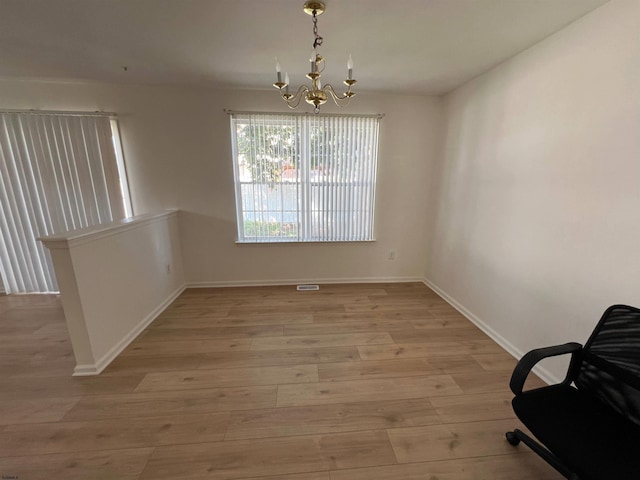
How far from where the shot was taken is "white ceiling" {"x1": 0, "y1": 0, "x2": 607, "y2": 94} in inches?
58.3

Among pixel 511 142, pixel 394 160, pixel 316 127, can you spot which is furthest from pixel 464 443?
pixel 316 127

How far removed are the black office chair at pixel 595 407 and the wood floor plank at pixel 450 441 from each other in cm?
18

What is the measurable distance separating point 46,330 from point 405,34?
4006 mm

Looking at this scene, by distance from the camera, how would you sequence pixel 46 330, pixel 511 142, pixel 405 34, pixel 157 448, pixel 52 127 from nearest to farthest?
pixel 157 448
pixel 405 34
pixel 511 142
pixel 46 330
pixel 52 127

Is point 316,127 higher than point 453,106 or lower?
lower

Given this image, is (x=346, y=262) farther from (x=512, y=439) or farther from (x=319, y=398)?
(x=512, y=439)

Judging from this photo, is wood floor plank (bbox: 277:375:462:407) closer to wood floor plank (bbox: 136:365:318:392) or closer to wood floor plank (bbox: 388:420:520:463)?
wood floor plank (bbox: 136:365:318:392)

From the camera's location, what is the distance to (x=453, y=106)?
2.85 metres

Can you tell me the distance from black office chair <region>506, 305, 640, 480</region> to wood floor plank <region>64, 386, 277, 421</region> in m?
1.41

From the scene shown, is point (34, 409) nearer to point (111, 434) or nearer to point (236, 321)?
point (111, 434)

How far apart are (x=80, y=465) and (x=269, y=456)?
0.94m

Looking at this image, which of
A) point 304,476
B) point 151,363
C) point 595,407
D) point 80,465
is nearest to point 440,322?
point 595,407

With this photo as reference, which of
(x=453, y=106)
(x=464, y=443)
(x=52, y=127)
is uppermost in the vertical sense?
(x=453, y=106)

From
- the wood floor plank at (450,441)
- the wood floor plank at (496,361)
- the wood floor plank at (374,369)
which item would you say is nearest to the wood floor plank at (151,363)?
the wood floor plank at (374,369)
